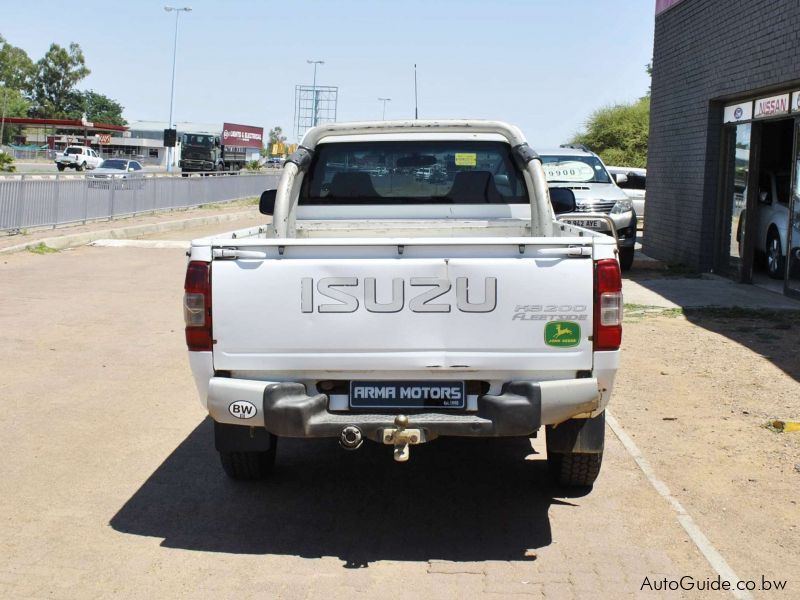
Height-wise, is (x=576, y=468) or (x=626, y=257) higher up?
(x=626, y=257)

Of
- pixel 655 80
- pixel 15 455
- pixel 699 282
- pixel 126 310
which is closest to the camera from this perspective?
pixel 15 455

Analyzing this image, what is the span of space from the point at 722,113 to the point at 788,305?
14.0ft

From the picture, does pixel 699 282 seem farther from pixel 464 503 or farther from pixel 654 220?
pixel 464 503

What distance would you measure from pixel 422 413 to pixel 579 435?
2.77 ft

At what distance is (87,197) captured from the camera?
24.0m

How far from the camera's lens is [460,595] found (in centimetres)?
440

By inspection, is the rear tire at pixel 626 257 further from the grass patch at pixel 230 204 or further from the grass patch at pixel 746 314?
the grass patch at pixel 230 204

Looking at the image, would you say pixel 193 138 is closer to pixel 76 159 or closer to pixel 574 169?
pixel 76 159

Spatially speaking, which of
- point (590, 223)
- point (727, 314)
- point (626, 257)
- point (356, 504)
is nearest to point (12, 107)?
point (626, 257)

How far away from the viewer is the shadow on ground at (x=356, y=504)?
5.03 m

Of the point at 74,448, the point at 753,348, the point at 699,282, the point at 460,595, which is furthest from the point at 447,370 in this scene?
the point at 699,282

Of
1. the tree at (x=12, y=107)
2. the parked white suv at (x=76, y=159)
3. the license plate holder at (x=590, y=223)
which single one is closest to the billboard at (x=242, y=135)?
the parked white suv at (x=76, y=159)

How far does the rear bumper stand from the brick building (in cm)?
923

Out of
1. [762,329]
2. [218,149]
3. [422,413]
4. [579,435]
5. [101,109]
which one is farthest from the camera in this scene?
[101,109]
